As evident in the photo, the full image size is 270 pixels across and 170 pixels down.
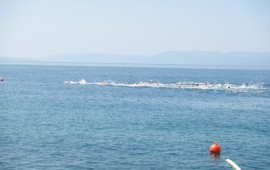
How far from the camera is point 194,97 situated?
82250mm

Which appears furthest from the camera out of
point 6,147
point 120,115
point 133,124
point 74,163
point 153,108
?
point 153,108

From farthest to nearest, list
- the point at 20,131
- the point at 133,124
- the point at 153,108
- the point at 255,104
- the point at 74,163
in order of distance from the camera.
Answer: the point at 255,104 → the point at 153,108 → the point at 133,124 → the point at 20,131 → the point at 74,163

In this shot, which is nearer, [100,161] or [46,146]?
[100,161]

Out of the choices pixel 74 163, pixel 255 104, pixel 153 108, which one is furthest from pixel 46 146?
pixel 255 104

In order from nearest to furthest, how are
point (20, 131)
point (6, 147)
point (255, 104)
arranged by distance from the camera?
point (6, 147) < point (20, 131) < point (255, 104)

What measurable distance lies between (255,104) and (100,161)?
46.0 m

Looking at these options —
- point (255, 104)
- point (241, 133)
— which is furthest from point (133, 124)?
point (255, 104)

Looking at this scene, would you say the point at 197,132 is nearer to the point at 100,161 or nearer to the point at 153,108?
the point at 100,161

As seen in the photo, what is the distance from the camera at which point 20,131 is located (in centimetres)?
4319

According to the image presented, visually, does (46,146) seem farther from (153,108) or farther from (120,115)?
(153,108)

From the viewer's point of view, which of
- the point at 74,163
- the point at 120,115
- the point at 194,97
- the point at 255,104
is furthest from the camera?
the point at 194,97

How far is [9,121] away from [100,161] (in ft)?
68.7

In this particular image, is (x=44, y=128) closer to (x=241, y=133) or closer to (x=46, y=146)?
(x=46, y=146)

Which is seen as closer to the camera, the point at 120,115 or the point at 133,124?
the point at 133,124
